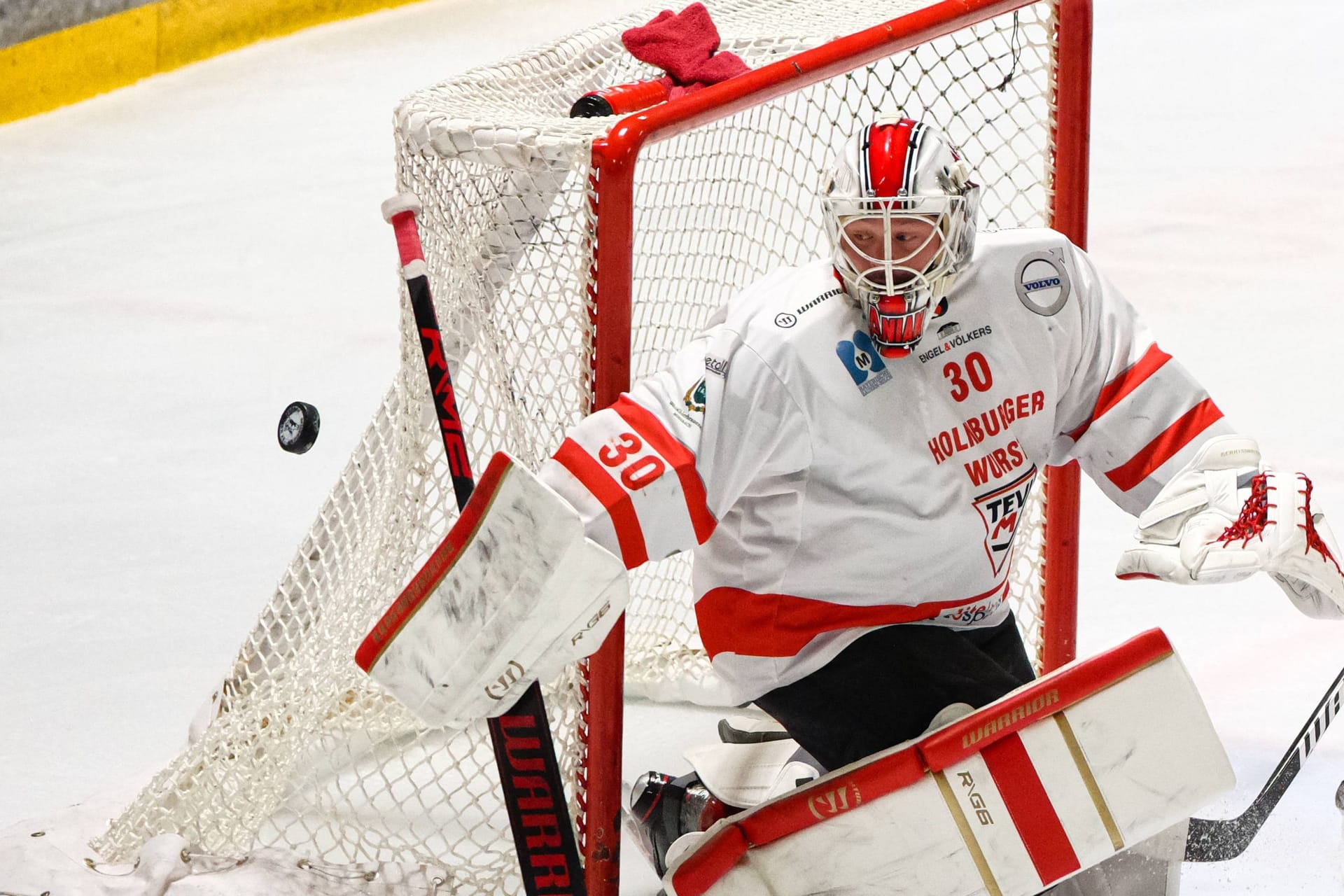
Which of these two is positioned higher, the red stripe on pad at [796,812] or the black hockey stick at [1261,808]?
the red stripe on pad at [796,812]

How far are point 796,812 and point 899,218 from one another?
0.65m

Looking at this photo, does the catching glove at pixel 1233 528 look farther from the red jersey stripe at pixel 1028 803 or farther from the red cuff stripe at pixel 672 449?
the red cuff stripe at pixel 672 449

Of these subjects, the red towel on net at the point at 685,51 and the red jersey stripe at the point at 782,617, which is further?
the red towel on net at the point at 685,51

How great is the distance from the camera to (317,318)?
13.9ft

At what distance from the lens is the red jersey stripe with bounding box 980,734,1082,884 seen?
1.68 m

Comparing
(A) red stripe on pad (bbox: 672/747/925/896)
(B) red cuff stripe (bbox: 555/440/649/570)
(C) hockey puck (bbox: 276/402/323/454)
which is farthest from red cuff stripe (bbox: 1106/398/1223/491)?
(C) hockey puck (bbox: 276/402/323/454)

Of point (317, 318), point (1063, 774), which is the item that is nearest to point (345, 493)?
point (1063, 774)

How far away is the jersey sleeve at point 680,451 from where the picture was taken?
1660 mm

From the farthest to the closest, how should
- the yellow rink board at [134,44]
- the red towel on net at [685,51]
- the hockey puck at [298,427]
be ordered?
the yellow rink board at [134,44]
the red towel on net at [685,51]
the hockey puck at [298,427]

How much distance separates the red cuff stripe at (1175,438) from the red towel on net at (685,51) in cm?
73

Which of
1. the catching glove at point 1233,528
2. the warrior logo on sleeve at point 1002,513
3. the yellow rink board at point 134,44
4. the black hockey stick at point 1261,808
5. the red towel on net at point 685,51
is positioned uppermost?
the yellow rink board at point 134,44

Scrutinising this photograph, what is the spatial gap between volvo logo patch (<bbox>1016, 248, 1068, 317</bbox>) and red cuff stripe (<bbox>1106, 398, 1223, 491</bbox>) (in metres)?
0.20

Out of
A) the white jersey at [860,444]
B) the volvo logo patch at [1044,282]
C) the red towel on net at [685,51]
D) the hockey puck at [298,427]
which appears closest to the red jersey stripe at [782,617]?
the white jersey at [860,444]

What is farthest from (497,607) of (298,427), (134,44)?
(134,44)
